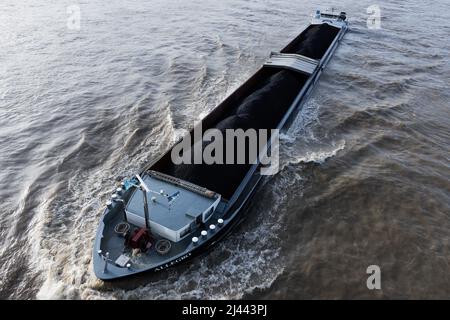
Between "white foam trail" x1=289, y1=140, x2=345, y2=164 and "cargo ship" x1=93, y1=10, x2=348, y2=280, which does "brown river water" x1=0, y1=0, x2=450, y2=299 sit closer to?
"white foam trail" x1=289, y1=140, x2=345, y2=164

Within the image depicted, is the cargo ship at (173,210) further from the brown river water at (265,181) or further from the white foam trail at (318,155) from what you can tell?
the white foam trail at (318,155)

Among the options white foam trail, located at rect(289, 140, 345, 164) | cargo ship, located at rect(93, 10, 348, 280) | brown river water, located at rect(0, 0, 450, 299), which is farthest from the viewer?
white foam trail, located at rect(289, 140, 345, 164)

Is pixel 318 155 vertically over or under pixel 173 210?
under

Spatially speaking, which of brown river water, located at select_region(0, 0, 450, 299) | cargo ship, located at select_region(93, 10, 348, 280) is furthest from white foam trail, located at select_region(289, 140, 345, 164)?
cargo ship, located at select_region(93, 10, 348, 280)

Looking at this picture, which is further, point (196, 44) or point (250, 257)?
point (196, 44)

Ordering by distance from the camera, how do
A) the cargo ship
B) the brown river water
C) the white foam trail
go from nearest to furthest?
1. the cargo ship
2. the brown river water
3. the white foam trail

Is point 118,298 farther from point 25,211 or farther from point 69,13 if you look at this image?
point 69,13

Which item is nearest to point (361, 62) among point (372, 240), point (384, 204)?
point (384, 204)

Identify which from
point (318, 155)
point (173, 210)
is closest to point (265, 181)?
point (318, 155)

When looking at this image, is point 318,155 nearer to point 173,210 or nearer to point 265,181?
point 265,181

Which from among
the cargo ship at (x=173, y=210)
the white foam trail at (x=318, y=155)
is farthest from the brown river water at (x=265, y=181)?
the cargo ship at (x=173, y=210)

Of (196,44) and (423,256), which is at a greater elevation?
(196,44)
